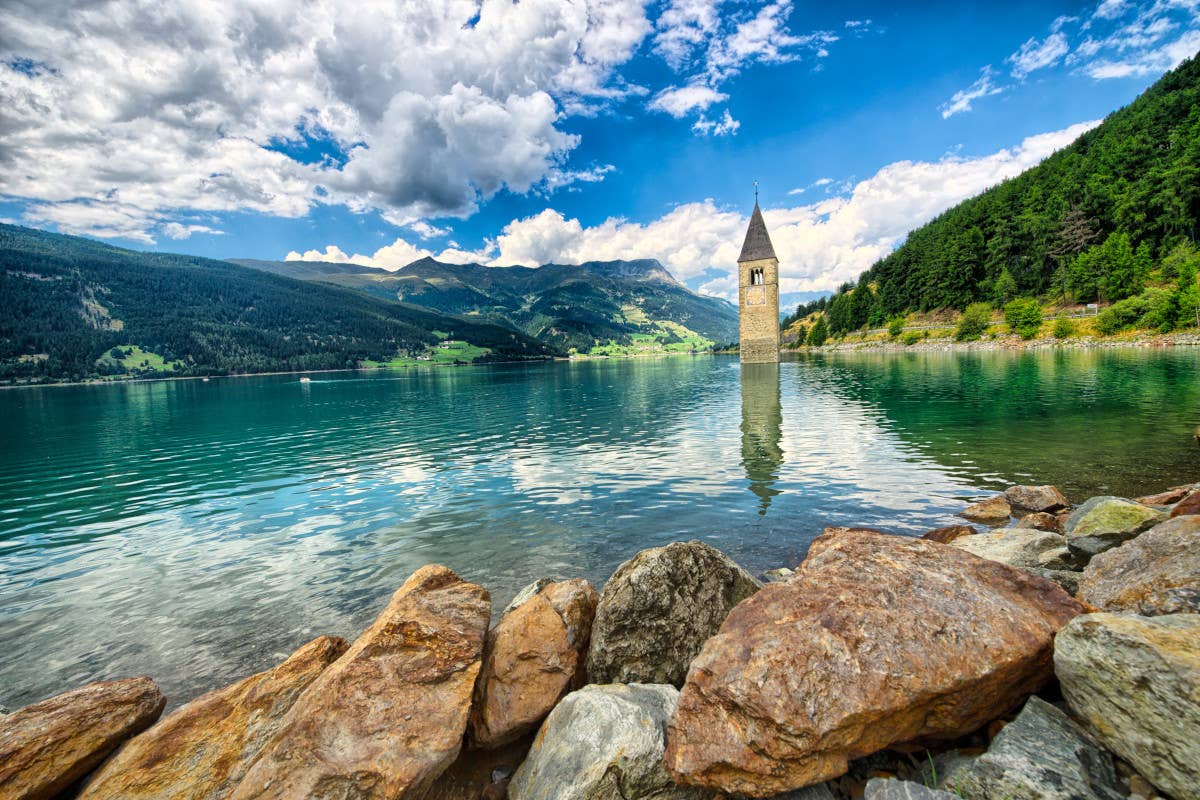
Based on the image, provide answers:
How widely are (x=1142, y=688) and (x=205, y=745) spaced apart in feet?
34.4

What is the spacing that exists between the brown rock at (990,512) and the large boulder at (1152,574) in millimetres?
9025

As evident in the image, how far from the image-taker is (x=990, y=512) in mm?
16062

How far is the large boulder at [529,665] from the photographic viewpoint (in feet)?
22.8

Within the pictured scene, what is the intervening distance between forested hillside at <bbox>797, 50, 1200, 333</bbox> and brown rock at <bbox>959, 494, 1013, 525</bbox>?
110962mm

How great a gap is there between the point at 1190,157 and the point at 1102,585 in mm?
167458

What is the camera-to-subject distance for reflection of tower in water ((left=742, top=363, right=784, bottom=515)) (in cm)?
2142

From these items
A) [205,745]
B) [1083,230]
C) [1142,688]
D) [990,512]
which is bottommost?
[990,512]

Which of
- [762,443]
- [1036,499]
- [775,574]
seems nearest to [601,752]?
[775,574]

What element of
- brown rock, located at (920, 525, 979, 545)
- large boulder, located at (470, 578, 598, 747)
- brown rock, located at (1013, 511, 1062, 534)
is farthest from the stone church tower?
large boulder, located at (470, 578, 598, 747)

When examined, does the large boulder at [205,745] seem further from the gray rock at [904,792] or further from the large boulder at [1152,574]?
the large boulder at [1152,574]

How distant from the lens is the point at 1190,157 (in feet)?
354

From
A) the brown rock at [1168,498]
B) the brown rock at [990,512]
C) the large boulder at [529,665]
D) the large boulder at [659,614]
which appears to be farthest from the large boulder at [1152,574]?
the brown rock at [990,512]

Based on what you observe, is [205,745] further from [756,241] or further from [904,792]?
[756,241]

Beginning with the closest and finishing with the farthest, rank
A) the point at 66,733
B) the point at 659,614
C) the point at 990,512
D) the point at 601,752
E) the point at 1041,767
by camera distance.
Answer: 1. the point at 1041,767
2. the point at 601,752
3. the point at 66,733
4. the point at 659,614
5. the point at 990,512
